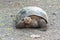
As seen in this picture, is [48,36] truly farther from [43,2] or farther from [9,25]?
[43,2]

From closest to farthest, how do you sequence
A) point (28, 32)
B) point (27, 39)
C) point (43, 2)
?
1. point (27, 39)
2. point (28, 32)
3. point (43, 2)

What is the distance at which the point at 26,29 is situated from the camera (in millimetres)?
4055

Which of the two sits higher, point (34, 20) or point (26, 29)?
point (34, 20)

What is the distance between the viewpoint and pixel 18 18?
4289mm

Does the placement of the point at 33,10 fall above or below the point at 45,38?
above

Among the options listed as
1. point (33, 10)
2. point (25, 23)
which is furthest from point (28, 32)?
point (33, 10)

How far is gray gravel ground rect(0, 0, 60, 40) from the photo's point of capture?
375 centimetres

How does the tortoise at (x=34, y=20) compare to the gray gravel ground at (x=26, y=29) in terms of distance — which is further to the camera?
the tortoise at (x=34, y=20)

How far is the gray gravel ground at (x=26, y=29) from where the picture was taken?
375cm

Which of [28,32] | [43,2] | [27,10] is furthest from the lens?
[43,2]

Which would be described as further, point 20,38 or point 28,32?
point 28,32

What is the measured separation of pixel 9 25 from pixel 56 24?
3.05 ft

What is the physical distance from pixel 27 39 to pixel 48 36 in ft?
1.26

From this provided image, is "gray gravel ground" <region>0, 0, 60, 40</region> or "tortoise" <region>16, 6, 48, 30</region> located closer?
"gray gravel ground" <region>0, 0, 60, 40</region>
